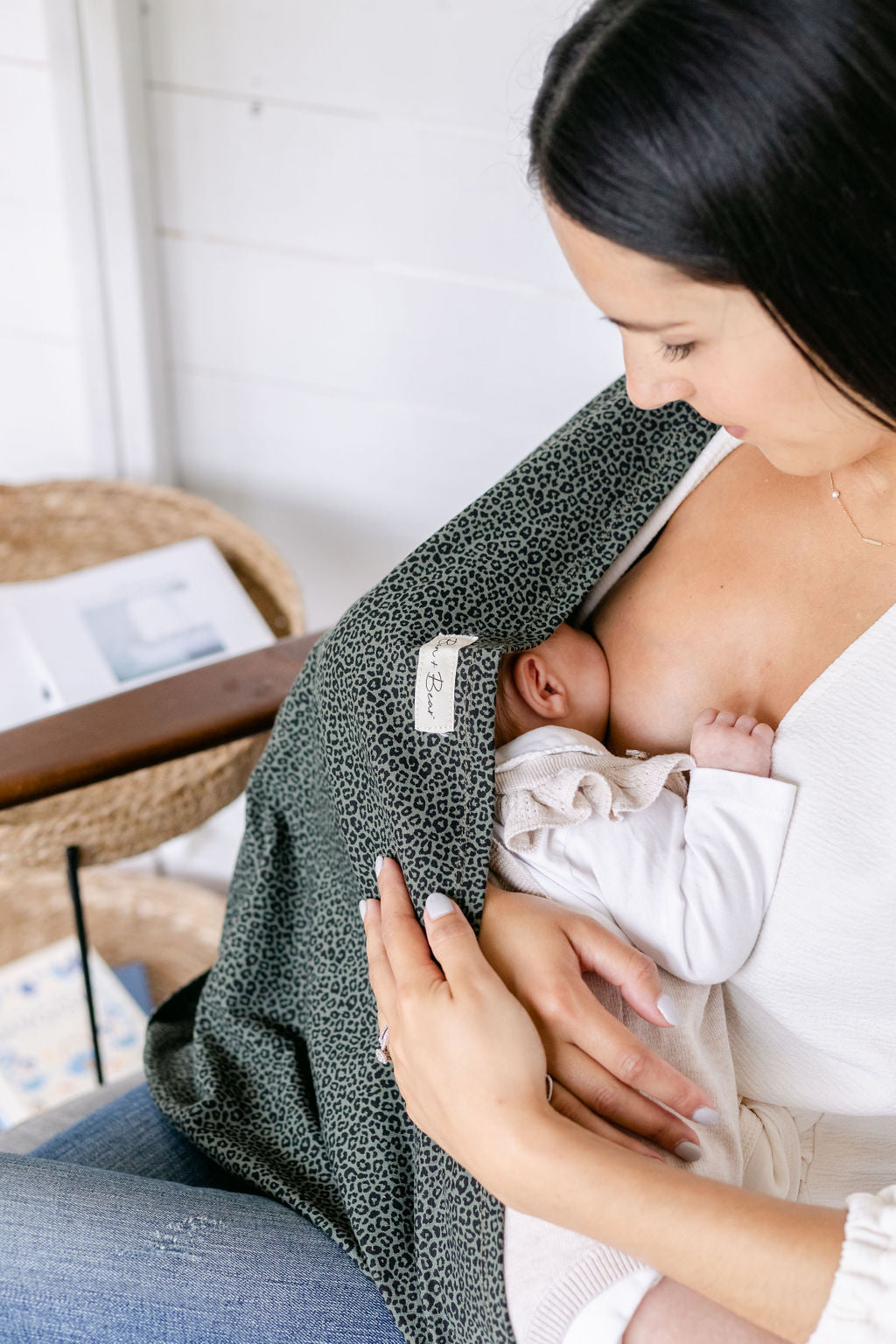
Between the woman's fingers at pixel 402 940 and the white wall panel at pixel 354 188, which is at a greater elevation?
the white wall panel at pixel 354 188

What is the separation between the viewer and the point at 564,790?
837 millimetres

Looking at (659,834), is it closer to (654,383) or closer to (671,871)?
(671,871)

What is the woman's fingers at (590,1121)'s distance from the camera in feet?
2.41

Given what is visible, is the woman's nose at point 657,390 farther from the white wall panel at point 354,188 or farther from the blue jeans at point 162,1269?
the white wall panel at point 354,188

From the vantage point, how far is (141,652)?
1489mm

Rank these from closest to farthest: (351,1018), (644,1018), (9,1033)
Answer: (644,1018), (351,1018), (9,1033)

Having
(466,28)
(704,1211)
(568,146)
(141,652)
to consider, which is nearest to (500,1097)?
(704,1211)

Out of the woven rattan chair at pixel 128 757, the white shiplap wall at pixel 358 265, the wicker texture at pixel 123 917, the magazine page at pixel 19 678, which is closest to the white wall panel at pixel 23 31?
the white shiplap wall at pixel 358 265

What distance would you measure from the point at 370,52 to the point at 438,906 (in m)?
1.04

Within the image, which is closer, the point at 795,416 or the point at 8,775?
the point at 795,416

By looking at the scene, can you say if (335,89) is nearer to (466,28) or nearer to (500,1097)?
(466,28)

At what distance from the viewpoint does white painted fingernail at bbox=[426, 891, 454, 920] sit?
0.80 m

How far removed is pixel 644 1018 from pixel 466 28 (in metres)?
1.09

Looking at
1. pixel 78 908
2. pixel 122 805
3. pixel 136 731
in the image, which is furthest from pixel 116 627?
pixel 136 731
